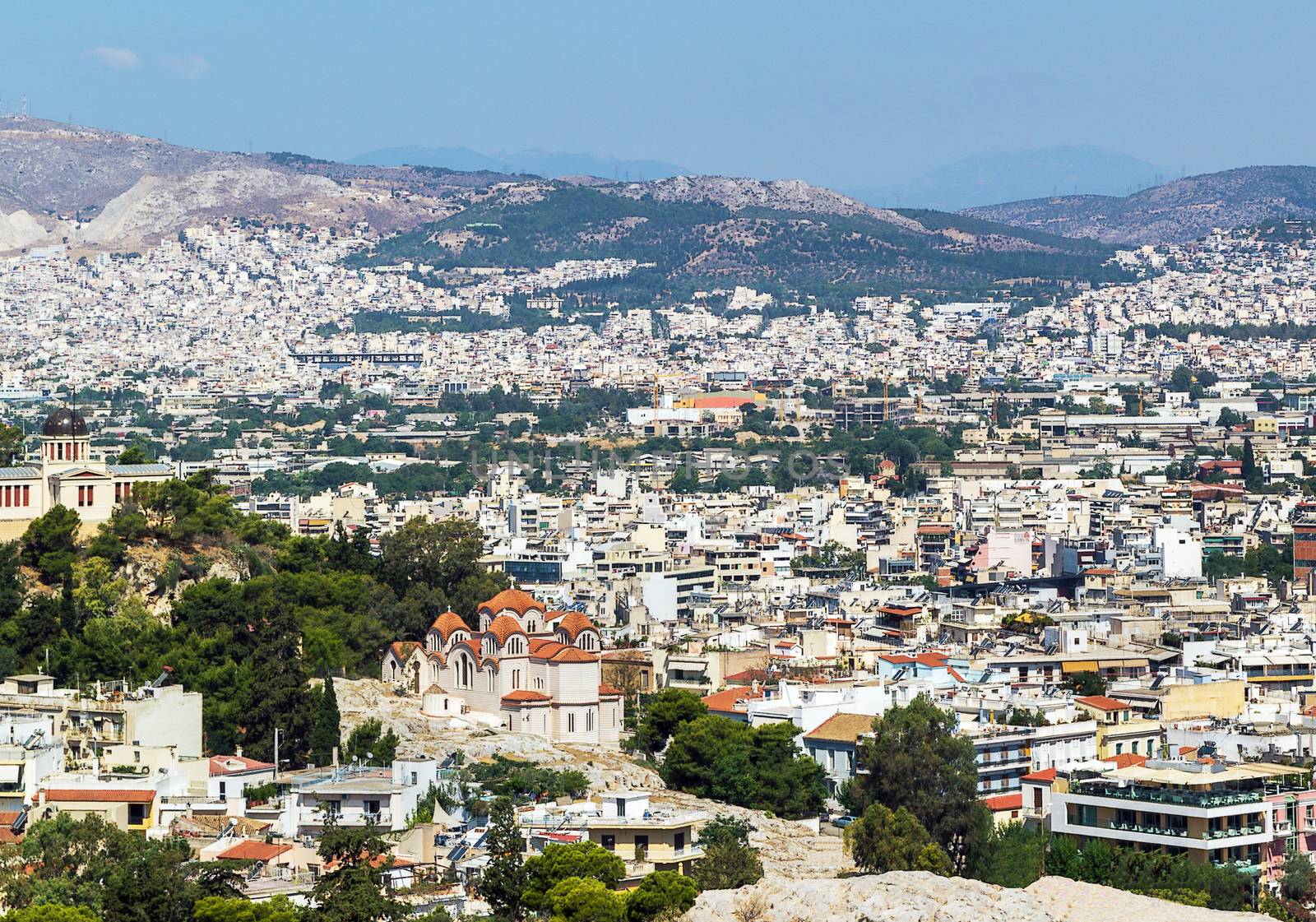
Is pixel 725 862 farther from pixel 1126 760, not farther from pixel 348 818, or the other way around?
pixel 1126 760

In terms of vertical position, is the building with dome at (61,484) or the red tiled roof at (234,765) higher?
the building with dome at (61,484)

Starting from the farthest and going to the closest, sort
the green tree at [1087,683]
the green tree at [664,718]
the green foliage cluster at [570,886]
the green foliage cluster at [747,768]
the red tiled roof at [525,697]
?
the green tree at [1087,683] → the red tiled roof at [525,697] → the green tree at [664,718] → the green foliage cluster at [747,768] → the green foliage cluster at [570,886]

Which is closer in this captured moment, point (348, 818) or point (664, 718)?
point (348, 818)

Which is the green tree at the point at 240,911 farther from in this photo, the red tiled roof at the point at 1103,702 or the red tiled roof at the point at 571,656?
the red tiled roof at the point at 1103,702

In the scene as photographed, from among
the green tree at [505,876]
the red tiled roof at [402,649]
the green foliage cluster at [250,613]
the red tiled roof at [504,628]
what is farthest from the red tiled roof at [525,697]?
the green tree at [505,876]

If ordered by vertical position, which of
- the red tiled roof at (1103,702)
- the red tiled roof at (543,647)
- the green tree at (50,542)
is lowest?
the red tiled roof at (1103,702)

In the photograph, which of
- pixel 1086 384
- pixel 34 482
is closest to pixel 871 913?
pixel 34 482

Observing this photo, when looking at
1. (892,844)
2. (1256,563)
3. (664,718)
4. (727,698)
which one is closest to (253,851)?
(892,844)

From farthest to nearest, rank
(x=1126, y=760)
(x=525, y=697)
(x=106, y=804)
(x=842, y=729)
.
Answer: (x=525, y=697), (x=842, y=729), (x=1126, y=760), (x=106, y=804)
